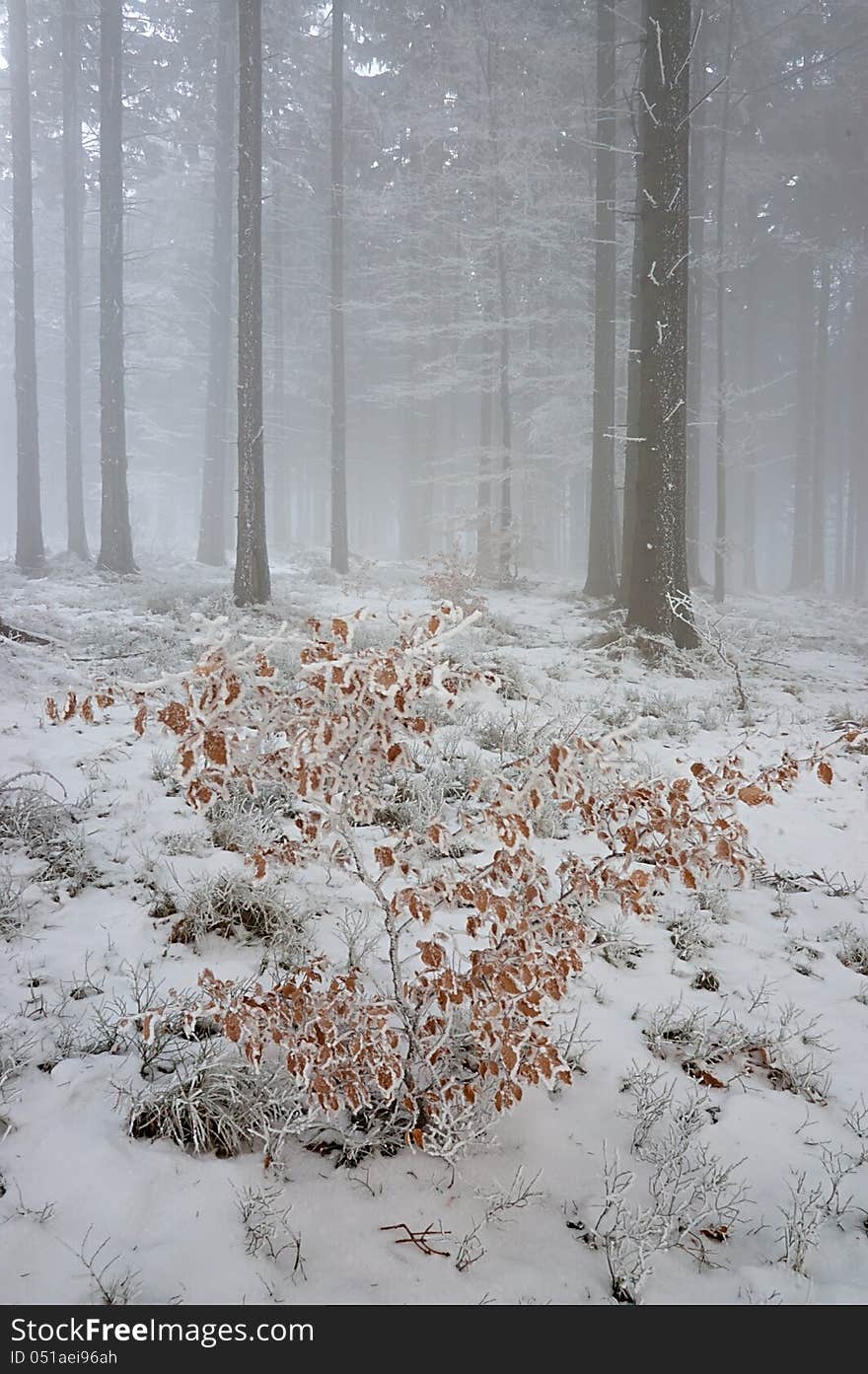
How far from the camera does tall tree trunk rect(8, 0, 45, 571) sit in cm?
1490

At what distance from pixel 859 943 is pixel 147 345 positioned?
110 ft

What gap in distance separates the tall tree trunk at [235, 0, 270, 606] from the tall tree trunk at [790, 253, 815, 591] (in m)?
22.0

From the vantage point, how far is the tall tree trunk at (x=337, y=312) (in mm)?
17203

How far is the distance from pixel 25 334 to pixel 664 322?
535 inches

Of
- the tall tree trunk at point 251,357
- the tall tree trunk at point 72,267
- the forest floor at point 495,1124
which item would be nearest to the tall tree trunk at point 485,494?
the tall tree trunk at point 251,357

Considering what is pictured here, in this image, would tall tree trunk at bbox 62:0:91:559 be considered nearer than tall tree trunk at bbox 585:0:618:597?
No

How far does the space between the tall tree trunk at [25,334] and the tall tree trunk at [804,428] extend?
81.1 ft

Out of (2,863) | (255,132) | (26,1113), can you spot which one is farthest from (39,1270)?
(255,132)

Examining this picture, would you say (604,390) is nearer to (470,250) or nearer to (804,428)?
(470,250)

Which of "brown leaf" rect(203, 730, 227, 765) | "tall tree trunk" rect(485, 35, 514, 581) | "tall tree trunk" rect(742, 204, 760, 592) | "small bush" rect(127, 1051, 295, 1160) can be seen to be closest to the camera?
"brown leaf" rect(203, 730, 227, 765)

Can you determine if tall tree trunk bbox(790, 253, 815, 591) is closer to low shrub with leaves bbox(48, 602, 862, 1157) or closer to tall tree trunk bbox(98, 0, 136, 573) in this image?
tall tree trunk bbox(98, 0, 136, 573)

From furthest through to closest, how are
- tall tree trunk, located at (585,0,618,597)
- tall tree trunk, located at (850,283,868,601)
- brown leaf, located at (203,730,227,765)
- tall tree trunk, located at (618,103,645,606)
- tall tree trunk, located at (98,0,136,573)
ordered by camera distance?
1. tall tree trunk, located at (850,283,868,601)
2. tall tree trunk, located at (98,0,136,573)
3. tall tree trunk, located at (585,0,618,597)
4. tall tree trunk, located at (618,103,645,606)
5. brown leaf, located at (203,730,227,765)

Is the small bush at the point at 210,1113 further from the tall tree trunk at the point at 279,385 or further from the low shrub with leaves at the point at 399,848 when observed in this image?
the tall tree trunk at the point at 279,385

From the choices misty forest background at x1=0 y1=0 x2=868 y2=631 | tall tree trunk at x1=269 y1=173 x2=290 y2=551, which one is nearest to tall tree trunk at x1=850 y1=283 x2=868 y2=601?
misty forest background at x1=0 y1=0 x2=868 y2=631
